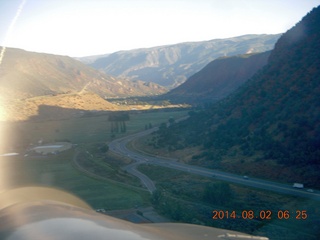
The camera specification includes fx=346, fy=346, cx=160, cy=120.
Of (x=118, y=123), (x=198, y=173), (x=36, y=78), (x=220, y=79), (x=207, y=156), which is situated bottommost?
(x=198, y=173)

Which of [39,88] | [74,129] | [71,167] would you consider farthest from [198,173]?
[39,88]

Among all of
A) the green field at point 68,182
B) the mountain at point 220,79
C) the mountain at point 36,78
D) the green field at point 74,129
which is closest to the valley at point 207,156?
the green field at point 68,182

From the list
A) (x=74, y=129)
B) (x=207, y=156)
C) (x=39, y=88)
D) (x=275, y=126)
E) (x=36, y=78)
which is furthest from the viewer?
(x=36, y=78)

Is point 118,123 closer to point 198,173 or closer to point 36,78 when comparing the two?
point 198,173

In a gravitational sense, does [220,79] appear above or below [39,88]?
below

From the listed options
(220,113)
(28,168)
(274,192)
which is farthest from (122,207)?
(220,113)

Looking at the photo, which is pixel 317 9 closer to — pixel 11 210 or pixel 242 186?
pixel 242 186
